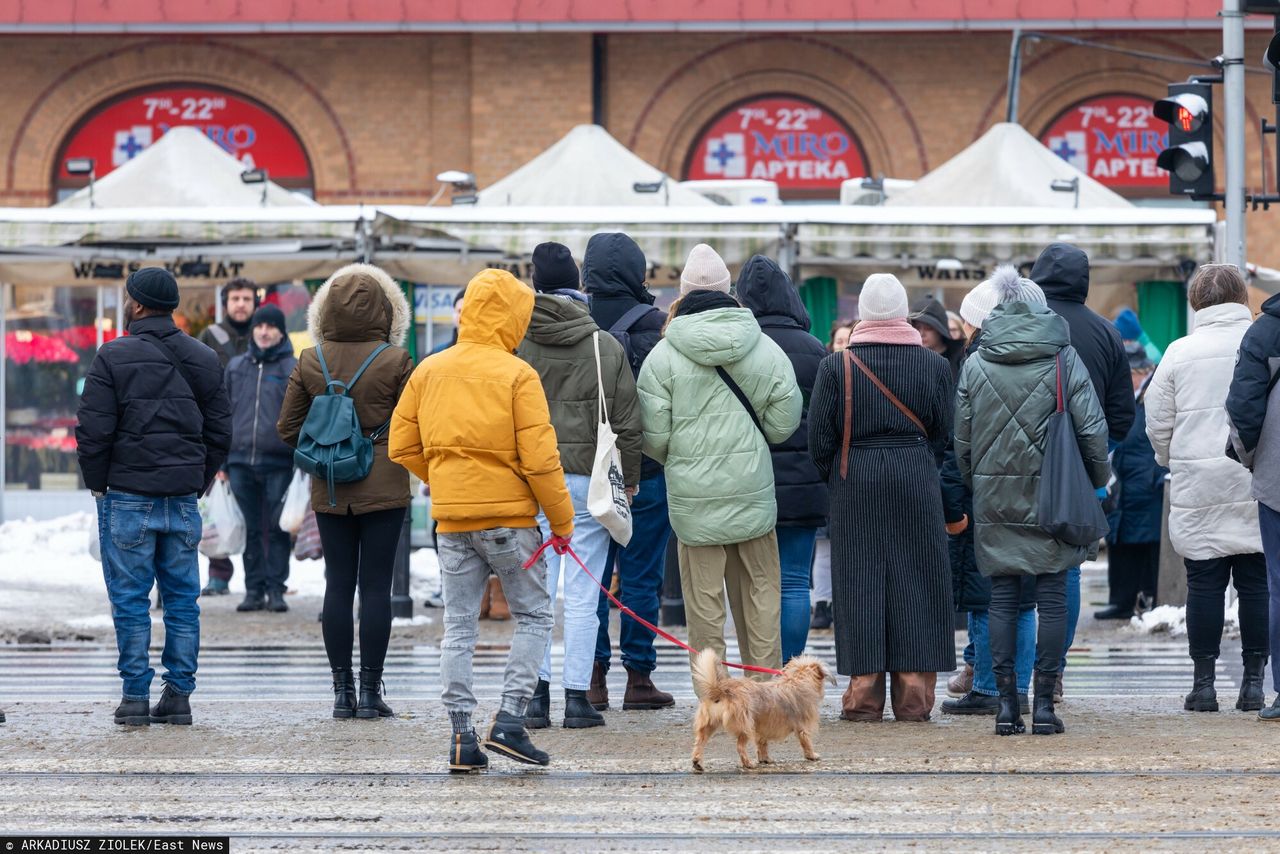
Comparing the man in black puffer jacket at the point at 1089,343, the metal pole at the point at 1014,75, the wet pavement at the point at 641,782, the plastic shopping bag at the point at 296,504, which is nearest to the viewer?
the wet pavement at the point at 641,782

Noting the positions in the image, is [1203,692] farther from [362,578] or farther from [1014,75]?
[1014,75]

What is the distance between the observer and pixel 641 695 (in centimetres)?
898

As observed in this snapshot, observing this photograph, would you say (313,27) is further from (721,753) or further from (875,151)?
(721,753)

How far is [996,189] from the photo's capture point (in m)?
18.6

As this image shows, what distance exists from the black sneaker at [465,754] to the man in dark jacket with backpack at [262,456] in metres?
6.51

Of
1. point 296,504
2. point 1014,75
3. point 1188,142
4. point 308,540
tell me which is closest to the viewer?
point 296,504

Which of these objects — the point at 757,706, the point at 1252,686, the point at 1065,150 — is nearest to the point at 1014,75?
the point at 1065,150

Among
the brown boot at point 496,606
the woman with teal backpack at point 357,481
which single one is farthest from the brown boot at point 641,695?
the brown boot at point 496,606

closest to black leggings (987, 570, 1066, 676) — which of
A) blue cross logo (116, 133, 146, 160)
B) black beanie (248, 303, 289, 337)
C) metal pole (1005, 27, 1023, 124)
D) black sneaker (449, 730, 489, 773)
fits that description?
black sneaker (449, 730, 489, 773)

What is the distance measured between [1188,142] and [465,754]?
8.02 m

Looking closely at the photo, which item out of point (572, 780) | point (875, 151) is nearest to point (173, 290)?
point (572, 780)

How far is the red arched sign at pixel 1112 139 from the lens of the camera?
24.7 m

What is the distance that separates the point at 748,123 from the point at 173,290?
16.5m

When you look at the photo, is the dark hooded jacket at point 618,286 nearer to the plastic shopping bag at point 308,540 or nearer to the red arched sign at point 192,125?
the plastic shopping bag at point 308,540
